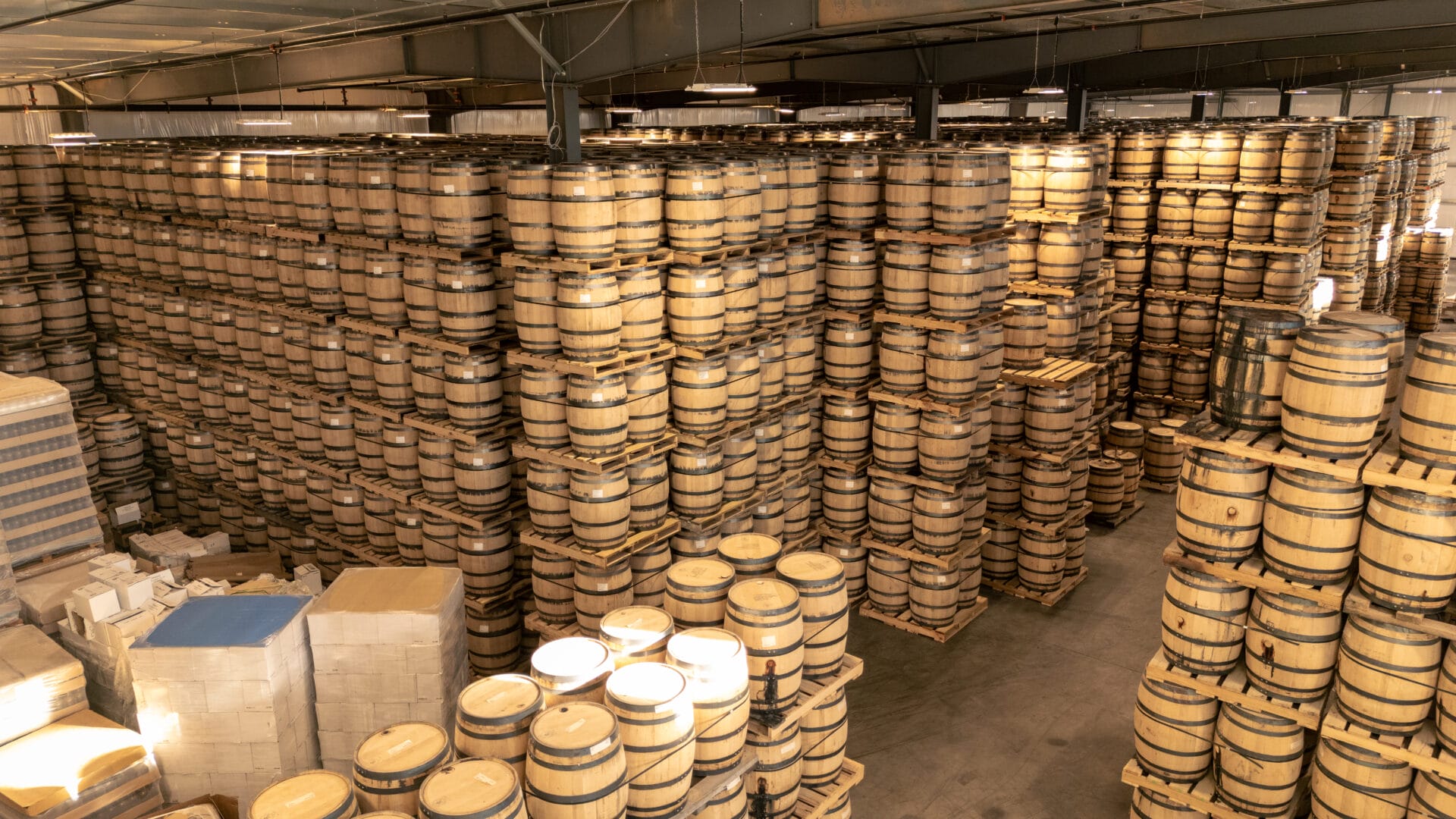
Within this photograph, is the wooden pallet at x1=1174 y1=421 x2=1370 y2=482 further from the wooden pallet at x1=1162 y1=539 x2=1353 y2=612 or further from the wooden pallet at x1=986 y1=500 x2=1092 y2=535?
the wooden pallet at x1=986 y1=500 x2=1092 y2=535

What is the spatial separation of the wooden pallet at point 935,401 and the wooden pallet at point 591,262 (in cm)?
287

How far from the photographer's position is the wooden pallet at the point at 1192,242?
13.1 meters

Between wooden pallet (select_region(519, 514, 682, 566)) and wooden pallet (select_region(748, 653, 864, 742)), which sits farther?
wooden pallet (select_region(519, 514, 682, 566))

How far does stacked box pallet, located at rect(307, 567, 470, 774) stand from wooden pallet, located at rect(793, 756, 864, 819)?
2524 mm

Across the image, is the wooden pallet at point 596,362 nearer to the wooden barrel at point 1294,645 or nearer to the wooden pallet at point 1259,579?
the wooden pallet at point 1259,579

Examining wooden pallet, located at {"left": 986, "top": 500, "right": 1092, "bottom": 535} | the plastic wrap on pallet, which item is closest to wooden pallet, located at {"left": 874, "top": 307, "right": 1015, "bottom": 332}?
wooden pallet, located at {"left": 986, "top": 500, "right": 1092, "bottom": 535}

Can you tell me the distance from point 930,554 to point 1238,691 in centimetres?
376

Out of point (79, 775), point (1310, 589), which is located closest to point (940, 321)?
point (1310, 589)

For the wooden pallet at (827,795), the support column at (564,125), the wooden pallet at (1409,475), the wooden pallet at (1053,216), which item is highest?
the support column at (564,125)

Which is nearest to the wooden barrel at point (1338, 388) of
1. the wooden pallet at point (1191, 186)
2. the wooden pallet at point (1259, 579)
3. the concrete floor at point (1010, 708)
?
the wooden pallet at point (1259, 579)

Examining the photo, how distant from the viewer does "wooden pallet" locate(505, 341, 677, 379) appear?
7.49m

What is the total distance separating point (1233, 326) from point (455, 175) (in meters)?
6.12

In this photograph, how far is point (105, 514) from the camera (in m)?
12.5

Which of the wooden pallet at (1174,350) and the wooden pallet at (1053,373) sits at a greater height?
the wooden pallet at (1053,373)
